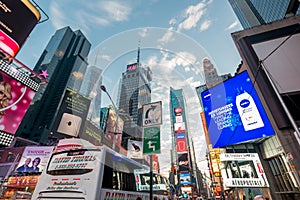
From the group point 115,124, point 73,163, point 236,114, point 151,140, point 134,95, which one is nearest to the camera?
point 73,163

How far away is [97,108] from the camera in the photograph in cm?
865

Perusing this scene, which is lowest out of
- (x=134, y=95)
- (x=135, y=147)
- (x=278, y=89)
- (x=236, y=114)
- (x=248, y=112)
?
(x=135, y=147)

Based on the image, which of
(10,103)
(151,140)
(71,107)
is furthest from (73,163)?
(71,107)

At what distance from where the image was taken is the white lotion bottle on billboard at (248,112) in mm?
9898

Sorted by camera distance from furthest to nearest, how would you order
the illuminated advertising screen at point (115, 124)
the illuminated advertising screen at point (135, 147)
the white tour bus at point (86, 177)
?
the illuminated advertising screen at point (115, 124) → the illuminated advertising screen at point (135, 147) → the white tour bus at point (86, 177)

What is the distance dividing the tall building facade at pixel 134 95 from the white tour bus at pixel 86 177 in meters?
1.66

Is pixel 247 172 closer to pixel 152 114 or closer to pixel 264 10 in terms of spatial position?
pixel 152 114

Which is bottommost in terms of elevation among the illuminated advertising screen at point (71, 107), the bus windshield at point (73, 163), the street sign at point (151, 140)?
the bus windshield at point (73, 163)

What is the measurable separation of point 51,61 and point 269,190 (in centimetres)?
11676

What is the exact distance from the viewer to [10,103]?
8992 millimetres

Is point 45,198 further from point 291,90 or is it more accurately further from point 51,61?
point 51,61

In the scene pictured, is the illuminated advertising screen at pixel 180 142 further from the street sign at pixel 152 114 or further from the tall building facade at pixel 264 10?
the street sign at pixel 152 114

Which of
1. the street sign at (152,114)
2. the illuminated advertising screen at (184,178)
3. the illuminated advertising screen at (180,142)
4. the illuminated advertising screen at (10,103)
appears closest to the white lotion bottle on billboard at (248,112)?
the street sign at (152,114)

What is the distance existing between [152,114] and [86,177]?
3.14 meters
